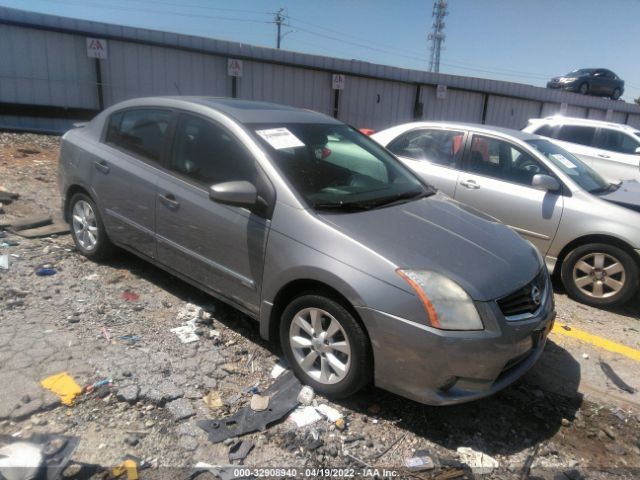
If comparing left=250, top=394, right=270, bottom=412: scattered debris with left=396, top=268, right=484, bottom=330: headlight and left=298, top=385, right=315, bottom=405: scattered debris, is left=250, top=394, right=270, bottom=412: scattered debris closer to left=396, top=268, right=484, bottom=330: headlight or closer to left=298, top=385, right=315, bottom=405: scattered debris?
left=298, top=385, right=315, bottom=405: scattered debris

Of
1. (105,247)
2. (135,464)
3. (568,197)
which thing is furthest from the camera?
(568,197)

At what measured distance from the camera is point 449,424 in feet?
9.40

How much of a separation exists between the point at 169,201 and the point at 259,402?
1619mm

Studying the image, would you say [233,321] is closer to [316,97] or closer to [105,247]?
[105,247]

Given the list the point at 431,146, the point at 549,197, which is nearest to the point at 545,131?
the point at 431,146

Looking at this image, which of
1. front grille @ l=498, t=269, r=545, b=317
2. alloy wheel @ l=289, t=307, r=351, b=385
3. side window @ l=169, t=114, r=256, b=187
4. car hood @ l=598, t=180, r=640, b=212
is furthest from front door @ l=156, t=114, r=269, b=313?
car hood @ l=598, t=180, r=640, b=212

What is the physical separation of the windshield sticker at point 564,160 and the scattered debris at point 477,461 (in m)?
3.67

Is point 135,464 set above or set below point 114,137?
below

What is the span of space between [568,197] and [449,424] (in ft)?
9.87

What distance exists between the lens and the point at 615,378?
11.5ft

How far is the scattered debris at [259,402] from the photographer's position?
9.32ft

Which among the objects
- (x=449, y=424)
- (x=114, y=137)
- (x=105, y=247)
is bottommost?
(x=449, y=424)

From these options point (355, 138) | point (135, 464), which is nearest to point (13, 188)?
point (355, 138)

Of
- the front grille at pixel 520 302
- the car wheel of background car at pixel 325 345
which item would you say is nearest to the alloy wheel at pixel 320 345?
the car wheel of background car at pixel 325 345
